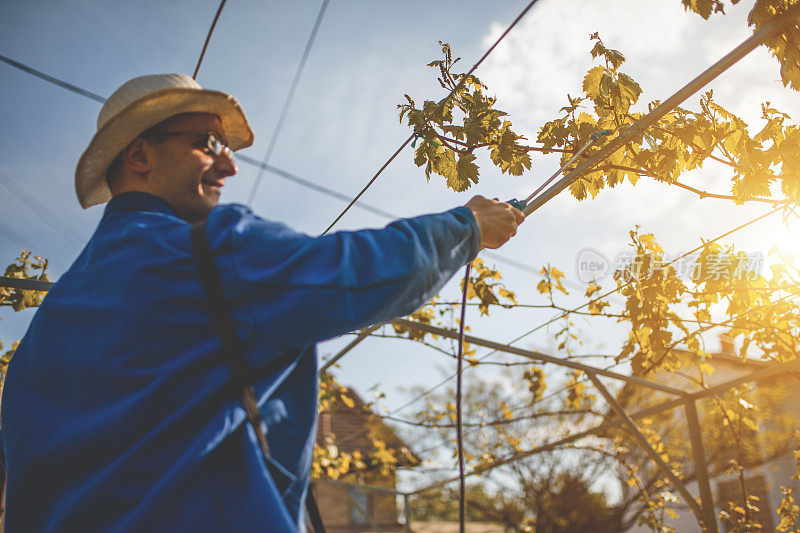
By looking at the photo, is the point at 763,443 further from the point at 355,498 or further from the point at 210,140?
the point at 210,140

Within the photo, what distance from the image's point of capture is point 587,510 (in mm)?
20047

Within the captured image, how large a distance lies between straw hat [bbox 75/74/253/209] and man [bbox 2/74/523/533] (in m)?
0.39

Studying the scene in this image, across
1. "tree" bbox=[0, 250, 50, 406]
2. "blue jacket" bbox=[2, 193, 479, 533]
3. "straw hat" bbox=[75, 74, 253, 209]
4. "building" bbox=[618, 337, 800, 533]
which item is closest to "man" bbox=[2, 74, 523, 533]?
"blue jacket" bbox=[2, 193, 479, 533]

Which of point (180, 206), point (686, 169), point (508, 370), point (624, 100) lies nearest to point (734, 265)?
point (686, 169)

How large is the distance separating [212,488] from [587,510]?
2215 centimetres

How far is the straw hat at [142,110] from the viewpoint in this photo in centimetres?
141

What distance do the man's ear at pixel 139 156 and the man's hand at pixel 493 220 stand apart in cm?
81

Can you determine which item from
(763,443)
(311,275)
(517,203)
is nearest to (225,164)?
(311,275)

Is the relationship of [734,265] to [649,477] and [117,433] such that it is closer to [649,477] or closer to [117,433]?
[117,433]

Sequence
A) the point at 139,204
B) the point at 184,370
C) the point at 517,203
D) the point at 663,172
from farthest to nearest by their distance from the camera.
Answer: the point at 663,172 < the point at 517,203 < the point at 139,204 < the point at 184,370

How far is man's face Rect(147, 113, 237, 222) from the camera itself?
4.30 feet

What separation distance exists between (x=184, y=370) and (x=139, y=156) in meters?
0.68

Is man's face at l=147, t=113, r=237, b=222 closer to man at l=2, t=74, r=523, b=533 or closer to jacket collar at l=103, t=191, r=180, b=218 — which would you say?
jacket collar at l=103, t=191, r=180, b=218

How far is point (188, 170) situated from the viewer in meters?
1.34
